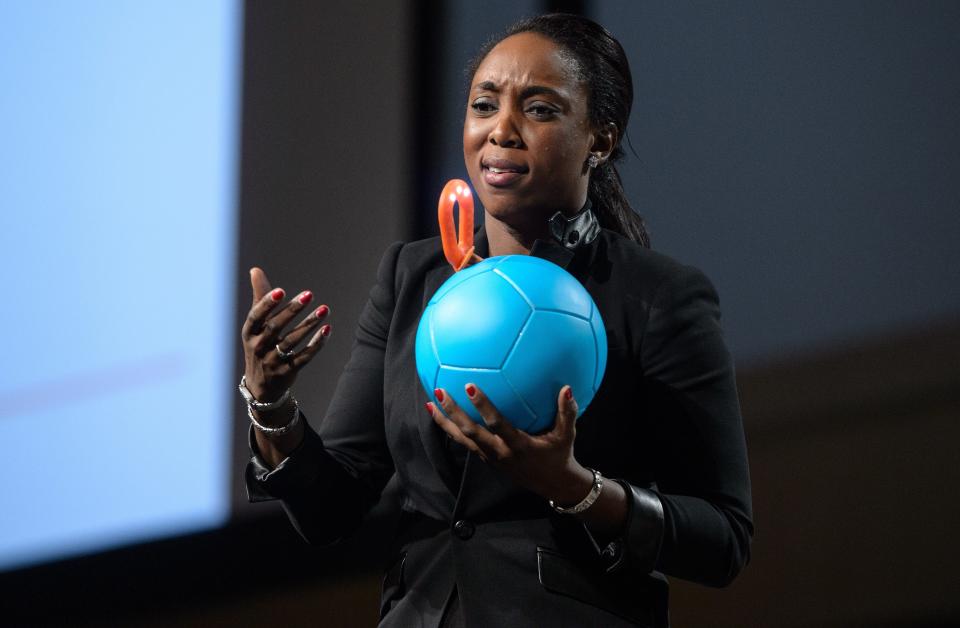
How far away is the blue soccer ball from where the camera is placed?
108 cm

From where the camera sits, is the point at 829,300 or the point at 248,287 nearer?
the point at 829,300

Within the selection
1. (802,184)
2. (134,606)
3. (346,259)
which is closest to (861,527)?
(802,184)

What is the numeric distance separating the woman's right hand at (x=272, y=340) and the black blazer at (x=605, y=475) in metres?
0.11

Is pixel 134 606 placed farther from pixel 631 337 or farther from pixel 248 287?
pixel 631 337

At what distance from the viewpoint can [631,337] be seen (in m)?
1.29

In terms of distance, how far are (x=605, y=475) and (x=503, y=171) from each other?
371 mm

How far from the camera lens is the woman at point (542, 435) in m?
1.18

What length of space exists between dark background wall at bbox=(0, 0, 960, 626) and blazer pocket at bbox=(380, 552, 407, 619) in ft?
3.22

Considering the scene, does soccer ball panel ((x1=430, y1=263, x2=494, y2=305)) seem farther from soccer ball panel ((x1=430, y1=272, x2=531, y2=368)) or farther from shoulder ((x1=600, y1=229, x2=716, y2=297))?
shoulder ((x1=600, y1=229, x2=716, y2=297))

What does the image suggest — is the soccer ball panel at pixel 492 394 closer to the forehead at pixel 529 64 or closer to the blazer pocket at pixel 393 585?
the blazer pocket at pixel 393 585

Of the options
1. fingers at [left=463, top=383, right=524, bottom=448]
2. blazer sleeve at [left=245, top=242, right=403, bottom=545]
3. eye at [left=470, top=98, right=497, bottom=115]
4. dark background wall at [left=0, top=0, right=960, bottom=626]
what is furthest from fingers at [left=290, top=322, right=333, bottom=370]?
dark background wall at [left=0, top=0, right=960, bottom=626]

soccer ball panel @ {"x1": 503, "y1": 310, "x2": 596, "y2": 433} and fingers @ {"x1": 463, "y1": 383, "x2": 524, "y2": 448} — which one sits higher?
soccer ball panel @ {"x1": 503, "y1": 310, "x2": 596, "y2": 433}

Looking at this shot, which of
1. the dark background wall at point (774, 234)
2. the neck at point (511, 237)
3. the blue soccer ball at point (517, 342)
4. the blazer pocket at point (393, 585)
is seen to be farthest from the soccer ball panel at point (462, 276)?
the dark background wall at point (774, 234)

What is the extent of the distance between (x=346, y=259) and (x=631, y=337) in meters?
1.92
